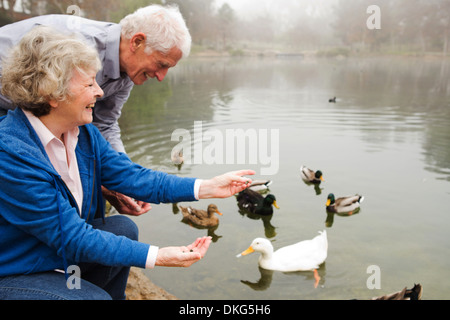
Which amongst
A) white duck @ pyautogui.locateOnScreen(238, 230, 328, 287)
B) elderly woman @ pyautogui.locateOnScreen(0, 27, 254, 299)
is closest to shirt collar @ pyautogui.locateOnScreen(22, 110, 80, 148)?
elderly woman @ pyautogui.locateOnScreen(0, 27, 254, 299)

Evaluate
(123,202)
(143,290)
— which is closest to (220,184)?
(123,202)

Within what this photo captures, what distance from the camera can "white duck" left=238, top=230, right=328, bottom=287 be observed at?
4.13 metres

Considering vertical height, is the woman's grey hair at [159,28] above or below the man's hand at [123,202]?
above

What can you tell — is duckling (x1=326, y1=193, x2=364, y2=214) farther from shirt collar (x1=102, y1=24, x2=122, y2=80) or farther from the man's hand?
shirt collar (x1=102, y1=24, x2=122, y2=80)

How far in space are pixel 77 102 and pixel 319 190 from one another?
16.2 ft

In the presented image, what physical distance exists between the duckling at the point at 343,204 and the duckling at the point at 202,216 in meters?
1.58

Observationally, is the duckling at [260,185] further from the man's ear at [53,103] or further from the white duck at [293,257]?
Answer: the man's ear at [53,103]

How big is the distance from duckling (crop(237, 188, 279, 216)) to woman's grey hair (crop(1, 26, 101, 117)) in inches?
156

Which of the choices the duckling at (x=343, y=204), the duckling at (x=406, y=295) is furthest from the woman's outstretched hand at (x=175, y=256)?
the duckling at (x=343, y=204)

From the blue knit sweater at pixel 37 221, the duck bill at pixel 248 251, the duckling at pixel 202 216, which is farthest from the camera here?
the duckling at pixel 202 216

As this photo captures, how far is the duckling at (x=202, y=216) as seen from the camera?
5125 mm

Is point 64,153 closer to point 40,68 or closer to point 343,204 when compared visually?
point 40,68

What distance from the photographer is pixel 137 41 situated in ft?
8.43

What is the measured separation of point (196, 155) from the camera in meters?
7.88
